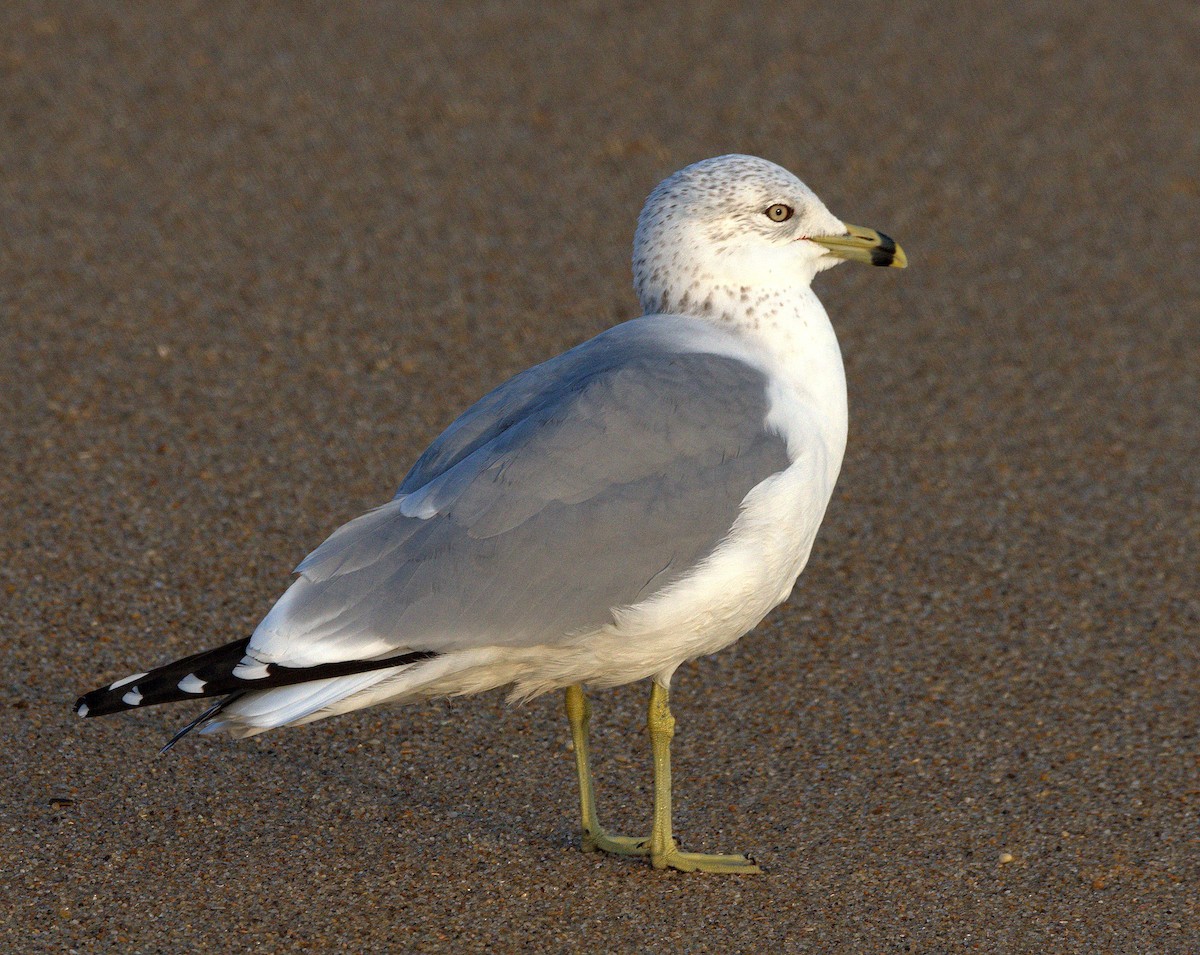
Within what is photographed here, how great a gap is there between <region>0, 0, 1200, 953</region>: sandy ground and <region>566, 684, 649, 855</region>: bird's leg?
4 centimetres

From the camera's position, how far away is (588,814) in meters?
3.92

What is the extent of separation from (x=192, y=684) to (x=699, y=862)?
122 centimetres

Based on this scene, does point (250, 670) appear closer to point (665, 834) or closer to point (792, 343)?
point (665, 834)

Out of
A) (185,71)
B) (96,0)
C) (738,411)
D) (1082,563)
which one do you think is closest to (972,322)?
(1082,563)

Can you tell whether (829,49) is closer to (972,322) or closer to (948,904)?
(972,322)

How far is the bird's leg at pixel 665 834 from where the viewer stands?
3834 millimetres

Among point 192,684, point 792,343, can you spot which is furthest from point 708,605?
point 192,684

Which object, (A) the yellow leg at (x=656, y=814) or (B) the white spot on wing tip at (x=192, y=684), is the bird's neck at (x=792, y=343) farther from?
(B) the white spot on wing tip at (x=192, y=684)

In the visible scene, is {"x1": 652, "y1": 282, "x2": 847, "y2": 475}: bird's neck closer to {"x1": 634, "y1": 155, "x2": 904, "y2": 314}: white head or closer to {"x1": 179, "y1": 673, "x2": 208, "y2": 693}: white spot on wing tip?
{"x1": 634, "y1": 155, "x2": 904, "y2": 314}: white head

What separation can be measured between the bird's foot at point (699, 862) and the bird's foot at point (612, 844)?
0.15 ft

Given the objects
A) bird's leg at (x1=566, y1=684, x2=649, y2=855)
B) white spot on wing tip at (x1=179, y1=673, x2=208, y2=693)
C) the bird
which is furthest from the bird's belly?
white spot on wing tip at (x1=179, y1=673, x2=208, y2=693)

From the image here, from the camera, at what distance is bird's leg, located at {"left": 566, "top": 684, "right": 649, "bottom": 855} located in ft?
12.8

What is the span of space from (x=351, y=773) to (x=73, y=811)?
655 millimetres

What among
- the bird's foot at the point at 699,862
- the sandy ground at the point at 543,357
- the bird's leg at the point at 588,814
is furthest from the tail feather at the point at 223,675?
the bird's foot at the point at 699,862
